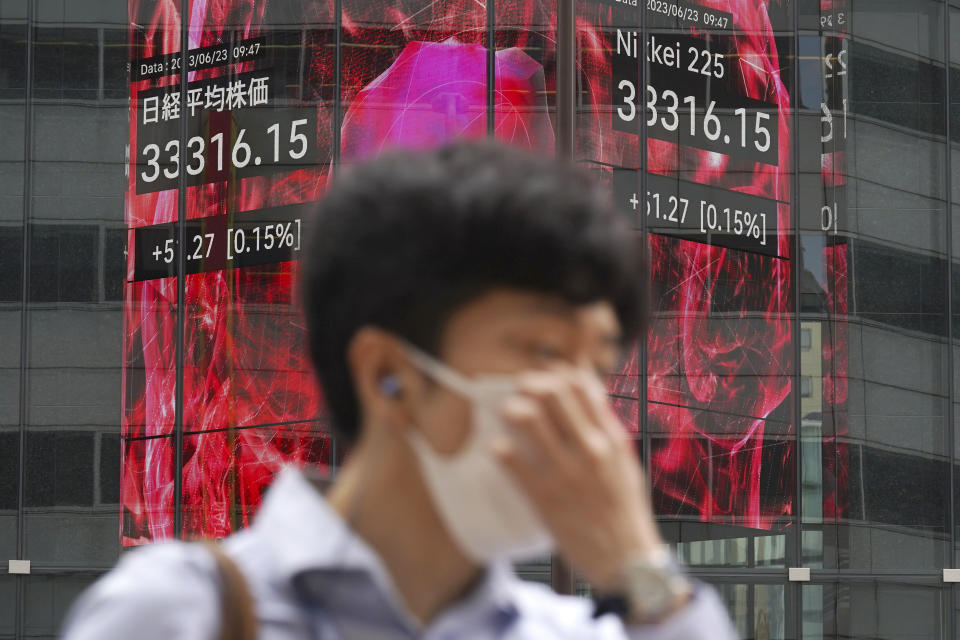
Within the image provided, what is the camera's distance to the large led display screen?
17219 mm

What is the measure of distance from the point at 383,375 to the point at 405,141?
15915 millimetres

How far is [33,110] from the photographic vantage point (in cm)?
1792

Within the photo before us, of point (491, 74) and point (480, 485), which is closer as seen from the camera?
point (480, 485)

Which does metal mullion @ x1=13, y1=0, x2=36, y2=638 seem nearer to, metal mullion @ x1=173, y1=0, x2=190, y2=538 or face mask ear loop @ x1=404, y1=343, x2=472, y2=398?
metal mullion @ x1=173, y1=0, x2=190, y2=538

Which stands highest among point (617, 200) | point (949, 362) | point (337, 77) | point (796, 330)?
point (337, 77)

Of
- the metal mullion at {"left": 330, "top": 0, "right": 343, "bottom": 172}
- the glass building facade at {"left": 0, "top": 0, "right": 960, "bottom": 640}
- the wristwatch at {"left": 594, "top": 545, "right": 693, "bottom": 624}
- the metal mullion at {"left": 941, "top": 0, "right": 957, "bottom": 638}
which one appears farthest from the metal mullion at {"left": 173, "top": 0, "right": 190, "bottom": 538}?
the wristwatch at {"left": 594, "top": 545, "right": 693, "bottom": 624}

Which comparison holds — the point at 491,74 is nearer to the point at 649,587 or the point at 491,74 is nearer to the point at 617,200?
the point at 617,200

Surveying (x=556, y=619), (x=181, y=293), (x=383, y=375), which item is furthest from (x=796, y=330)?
(x=383, y=375)

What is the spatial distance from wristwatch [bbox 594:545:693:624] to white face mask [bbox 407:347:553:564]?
0.09 m

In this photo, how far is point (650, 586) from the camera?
4.43ft

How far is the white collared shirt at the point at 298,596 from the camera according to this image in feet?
4.22

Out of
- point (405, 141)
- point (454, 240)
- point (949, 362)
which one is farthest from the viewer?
point (949, 362)

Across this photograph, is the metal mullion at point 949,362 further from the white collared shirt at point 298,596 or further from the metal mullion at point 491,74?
the white collared shirt at point 298,596

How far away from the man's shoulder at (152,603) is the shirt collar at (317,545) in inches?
3.5
